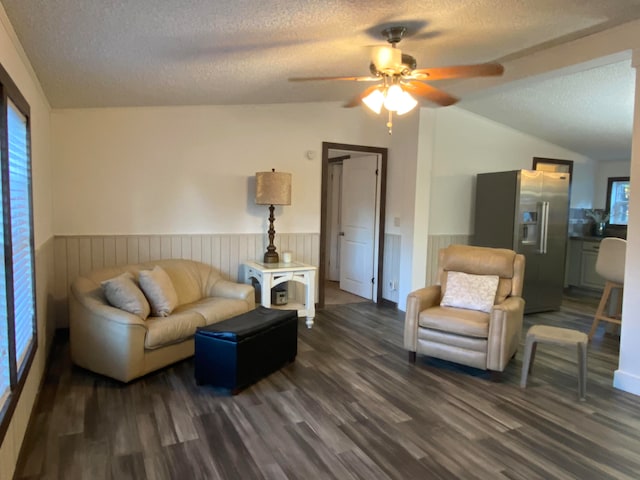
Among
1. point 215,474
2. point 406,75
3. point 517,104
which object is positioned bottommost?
point 215,474

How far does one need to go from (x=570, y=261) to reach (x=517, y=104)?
10.3ft

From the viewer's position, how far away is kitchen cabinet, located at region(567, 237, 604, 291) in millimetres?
6539

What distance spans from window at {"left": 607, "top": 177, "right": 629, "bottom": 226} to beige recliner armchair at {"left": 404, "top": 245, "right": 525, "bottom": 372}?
14.0ft

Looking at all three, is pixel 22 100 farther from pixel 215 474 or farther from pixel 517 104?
pixel 517 104

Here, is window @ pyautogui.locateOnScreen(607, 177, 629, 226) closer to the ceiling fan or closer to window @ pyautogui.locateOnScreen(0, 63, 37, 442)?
the ceiling fan

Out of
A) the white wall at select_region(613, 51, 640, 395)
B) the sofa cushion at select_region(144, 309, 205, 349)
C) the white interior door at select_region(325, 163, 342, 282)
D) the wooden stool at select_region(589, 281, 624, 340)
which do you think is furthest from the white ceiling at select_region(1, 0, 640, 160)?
the white interior door at select_region(325, 163, 342, 282)

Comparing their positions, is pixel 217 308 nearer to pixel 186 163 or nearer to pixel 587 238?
pixel 186 163

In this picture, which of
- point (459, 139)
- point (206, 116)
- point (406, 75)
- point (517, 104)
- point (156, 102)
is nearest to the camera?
point (406, 75)

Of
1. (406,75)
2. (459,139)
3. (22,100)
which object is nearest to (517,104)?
(459,139)

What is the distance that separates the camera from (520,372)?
11.4 ft

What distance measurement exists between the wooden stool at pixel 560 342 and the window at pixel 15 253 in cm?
316

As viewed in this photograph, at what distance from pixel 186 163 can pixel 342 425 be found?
3.15m

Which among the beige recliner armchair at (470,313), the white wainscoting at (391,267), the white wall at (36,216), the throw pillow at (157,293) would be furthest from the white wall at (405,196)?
the white wall at (36,216)

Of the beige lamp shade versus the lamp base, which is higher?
the beige lamp shade
